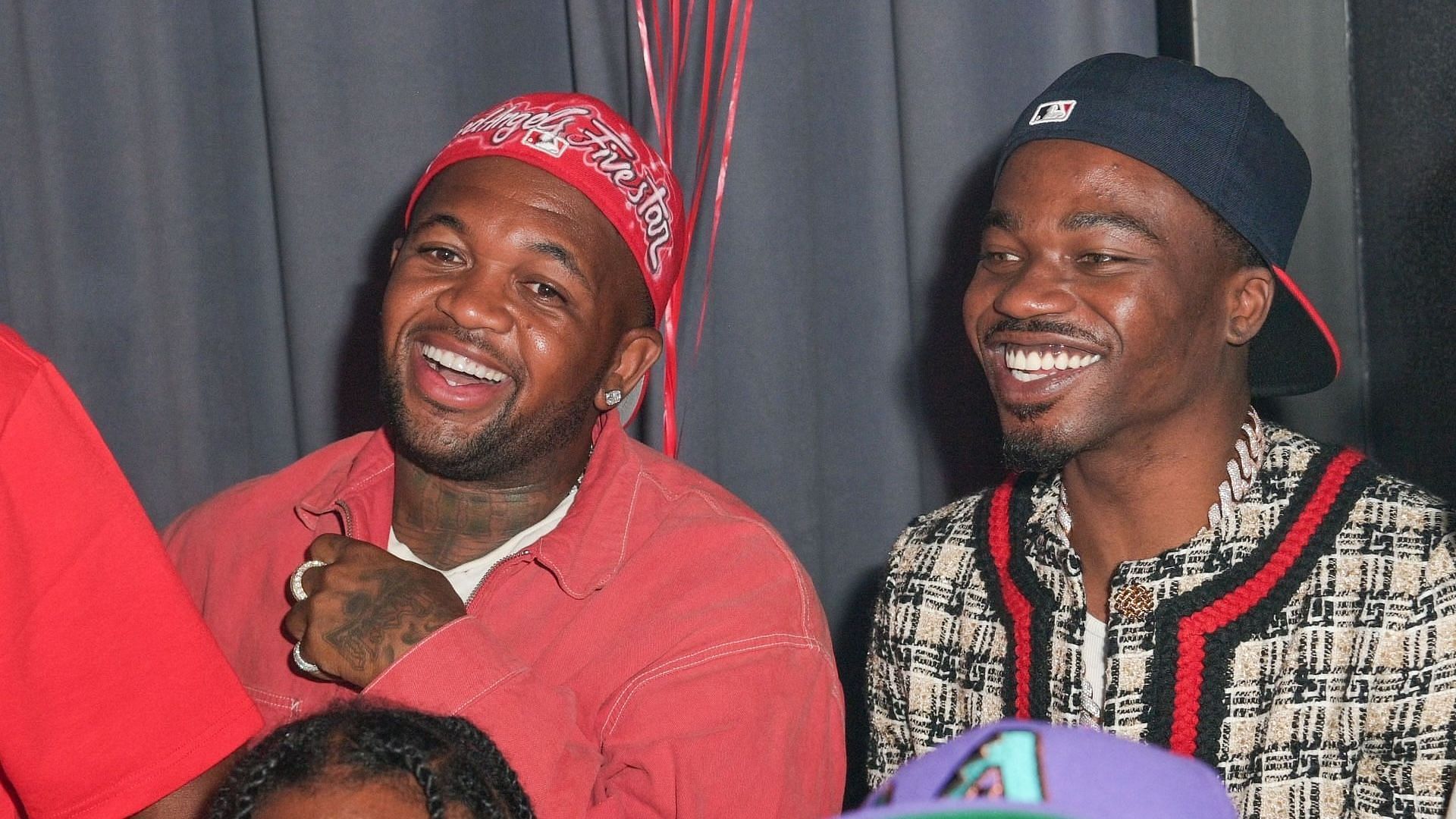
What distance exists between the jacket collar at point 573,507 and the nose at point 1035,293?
1.44 ft

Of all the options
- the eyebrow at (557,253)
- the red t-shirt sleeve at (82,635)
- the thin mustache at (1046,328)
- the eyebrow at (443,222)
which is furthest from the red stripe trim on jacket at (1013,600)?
the red t-shirt sleeve at (82,635)

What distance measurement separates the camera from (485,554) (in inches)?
62.7

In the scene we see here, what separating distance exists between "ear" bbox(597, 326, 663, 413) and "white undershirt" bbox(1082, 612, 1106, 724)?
0.56m

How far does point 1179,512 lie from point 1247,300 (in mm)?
238

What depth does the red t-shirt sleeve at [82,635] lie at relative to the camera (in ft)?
3.37

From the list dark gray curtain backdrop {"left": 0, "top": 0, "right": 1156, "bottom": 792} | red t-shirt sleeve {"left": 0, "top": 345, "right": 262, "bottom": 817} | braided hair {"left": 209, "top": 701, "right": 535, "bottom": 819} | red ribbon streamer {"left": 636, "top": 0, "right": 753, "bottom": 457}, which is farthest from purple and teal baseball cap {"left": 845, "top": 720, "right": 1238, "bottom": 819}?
dark gray curtain backdrop {"left": 0, "top": 0, "right": 1156, "bottom": 792}

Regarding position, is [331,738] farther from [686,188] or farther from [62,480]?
[686,188]

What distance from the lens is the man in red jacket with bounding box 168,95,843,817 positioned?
4.39ft

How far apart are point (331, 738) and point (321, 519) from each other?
67cm

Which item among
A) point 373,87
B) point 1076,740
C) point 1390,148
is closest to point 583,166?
point 373,87

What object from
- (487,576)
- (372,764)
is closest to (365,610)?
(487,576)

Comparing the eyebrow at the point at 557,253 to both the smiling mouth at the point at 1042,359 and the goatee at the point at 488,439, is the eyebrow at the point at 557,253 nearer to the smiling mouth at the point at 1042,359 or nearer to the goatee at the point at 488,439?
the goatee at the point at 488,439

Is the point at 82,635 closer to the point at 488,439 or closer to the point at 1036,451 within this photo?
the point at 488,439

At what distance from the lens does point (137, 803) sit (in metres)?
1.07
